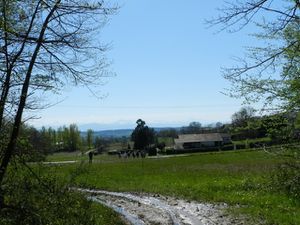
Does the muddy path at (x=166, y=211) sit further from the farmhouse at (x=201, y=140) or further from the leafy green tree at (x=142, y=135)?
the farmhouse at (x=201, y=140)

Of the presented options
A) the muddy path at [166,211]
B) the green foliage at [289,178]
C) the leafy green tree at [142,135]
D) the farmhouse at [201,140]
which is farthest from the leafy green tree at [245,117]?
the farmhouse at [201,140]

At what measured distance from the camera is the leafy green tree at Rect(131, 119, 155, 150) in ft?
336

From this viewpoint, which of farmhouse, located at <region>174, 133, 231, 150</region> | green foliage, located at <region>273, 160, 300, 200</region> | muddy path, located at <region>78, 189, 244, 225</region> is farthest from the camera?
farmhouse, located at <region>174, 133, 231, 150</region>

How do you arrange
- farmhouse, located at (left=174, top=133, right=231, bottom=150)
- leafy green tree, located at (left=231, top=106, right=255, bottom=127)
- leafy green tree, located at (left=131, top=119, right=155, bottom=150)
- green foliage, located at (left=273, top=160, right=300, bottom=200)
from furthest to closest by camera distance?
1. farmhouse, located at (left=174, top=133, right=231, bottom=150)
2. leafy green tree, located at (left=131, top=119, right=155, bottom=150)
3. leafy green tree, located at (left=231, top=106, right=255, bottom=127)
4. green foliage, located at (left=273, top=160, right=300, bottom=200)

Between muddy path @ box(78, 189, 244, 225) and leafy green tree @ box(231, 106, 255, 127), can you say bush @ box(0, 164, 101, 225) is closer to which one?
leafy green tree @ box(231, 106, 255, 127)

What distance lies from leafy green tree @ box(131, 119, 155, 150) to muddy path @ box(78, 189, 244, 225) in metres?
81.5

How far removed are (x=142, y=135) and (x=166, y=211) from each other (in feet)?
284

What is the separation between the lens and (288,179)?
29.2 ft

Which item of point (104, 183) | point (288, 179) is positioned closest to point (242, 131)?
point (288, 179)

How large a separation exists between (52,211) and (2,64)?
2691 millimetres

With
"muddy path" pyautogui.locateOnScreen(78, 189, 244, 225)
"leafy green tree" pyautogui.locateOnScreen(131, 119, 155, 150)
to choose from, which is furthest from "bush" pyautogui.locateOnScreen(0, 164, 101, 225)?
"leafy green tree" pyautogui.locateOnScreen(131, 119, 155, 150)

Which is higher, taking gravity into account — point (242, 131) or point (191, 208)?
point (242, 131)

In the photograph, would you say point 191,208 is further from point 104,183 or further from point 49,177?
point 104,183

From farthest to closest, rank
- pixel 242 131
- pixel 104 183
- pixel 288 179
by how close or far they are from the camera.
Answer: pixel 104 183
pixel 242 131
pixel 288 179
